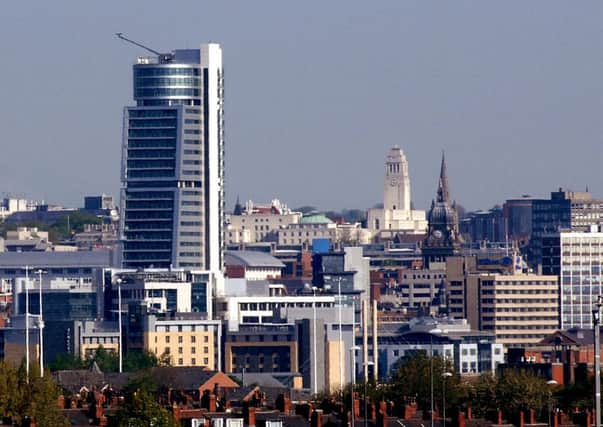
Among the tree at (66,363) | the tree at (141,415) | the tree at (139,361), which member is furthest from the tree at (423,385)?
the tree at (139,361)

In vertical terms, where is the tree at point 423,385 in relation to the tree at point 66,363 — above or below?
above

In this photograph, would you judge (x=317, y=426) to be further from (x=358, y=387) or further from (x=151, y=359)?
(x=151, y=359)

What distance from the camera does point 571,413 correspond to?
103m

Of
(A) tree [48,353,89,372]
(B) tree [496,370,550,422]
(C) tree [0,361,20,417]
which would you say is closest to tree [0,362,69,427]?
(C) tree [0,361,20,417]

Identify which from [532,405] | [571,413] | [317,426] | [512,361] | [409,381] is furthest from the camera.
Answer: [512,361]

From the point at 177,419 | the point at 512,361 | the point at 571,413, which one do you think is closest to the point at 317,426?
the point at 177,419

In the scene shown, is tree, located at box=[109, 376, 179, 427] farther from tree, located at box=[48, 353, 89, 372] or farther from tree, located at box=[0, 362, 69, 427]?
tree, located at box=[48, 353, 89, 372]

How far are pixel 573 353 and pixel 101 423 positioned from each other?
86152mm

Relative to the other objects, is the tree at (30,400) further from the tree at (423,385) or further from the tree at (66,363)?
the tree at (66,363)

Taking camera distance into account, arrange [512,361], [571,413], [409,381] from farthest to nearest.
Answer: [512,361] < [409,381] < [571,413]

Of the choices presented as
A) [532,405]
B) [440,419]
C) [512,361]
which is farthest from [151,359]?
[440,419]

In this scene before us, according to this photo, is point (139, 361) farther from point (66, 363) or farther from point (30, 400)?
point (30, 400)

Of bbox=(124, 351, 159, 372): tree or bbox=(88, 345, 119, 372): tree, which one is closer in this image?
bbox=(124, 351, 159, 372): tree

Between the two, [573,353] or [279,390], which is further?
[573,353]
